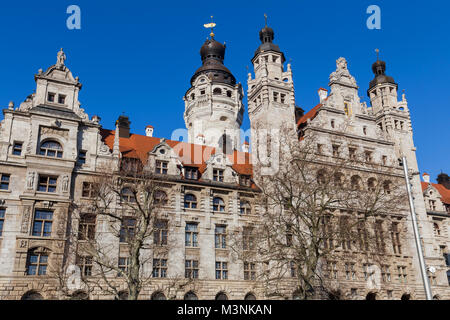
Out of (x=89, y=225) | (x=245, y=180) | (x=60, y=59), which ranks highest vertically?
(x=60, y=59)

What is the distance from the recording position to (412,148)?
50.4 metres

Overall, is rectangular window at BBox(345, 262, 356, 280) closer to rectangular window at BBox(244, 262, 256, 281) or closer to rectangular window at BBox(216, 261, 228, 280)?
rectangular window at BBox(244, 262, 256, 281)

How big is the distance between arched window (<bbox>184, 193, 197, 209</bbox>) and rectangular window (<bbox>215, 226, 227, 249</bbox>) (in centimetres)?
303

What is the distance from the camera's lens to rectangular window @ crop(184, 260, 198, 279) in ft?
118

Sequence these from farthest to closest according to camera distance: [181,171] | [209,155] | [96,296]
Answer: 1. [209,155]
2. [181,171]
3. [96,296]

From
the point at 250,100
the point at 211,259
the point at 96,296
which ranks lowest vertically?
the point at 96,296

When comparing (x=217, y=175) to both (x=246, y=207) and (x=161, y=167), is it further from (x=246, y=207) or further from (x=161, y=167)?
(x=161, y=167)

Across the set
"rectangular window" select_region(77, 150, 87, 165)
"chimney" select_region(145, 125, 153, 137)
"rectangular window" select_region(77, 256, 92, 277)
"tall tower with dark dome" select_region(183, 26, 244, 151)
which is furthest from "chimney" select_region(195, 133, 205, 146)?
"rectangular window" select_region(77, 256, 92, 277)

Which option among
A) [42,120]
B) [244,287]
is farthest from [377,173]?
[42,120]

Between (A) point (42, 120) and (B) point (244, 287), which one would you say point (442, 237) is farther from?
(A) point (42, 120)

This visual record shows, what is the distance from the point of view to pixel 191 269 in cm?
3606

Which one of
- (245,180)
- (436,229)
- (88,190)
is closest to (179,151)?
(245,180)

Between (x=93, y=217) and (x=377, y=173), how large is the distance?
29.5 m

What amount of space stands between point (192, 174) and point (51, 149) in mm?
12693
